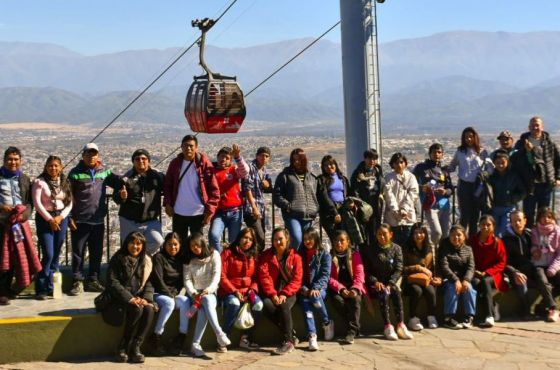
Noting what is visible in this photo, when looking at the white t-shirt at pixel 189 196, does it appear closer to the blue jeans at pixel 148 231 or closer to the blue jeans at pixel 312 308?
the blue jeans at pixel 148 231

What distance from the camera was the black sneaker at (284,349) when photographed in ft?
24.7

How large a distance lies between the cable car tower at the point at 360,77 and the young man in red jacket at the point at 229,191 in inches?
67.5

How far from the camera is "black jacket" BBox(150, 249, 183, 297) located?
7516mm

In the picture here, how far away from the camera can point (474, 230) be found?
380 inches

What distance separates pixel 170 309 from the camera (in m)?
7.38

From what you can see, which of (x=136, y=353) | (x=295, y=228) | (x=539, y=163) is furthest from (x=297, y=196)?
(x=539, y=163)

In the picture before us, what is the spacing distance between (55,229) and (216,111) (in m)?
2.77

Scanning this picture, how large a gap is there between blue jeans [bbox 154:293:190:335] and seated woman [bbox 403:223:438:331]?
2287mm

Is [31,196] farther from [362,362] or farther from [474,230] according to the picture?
[474,230]

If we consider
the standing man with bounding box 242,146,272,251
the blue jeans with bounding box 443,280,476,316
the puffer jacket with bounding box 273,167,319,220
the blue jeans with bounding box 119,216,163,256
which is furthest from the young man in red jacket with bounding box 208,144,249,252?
the blue jeans with bounding box 443,280,476,316

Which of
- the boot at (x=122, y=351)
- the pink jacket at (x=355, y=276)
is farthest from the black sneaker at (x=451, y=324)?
the boot at (x=122, y=351)

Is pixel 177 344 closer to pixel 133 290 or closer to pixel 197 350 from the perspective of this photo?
pixel 197 350

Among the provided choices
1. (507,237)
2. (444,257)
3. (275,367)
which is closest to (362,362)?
(275,367)

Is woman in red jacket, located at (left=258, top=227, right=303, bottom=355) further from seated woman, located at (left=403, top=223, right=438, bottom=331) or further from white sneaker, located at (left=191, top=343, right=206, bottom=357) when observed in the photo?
seated woman, located at (left=403, top=223, right=438, bottom=331)
